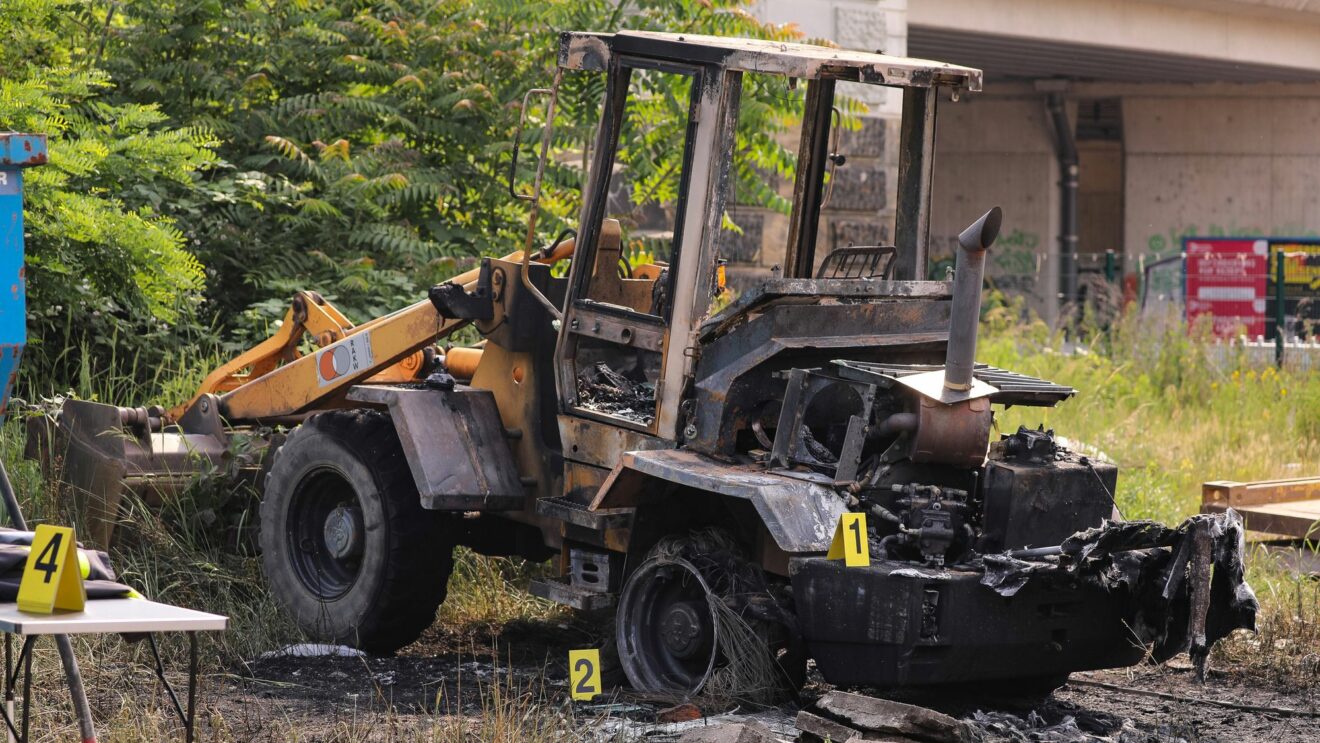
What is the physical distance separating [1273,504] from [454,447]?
15.9 feet

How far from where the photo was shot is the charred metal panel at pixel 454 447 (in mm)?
7074

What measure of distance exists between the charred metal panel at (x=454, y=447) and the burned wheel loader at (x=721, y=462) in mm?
11

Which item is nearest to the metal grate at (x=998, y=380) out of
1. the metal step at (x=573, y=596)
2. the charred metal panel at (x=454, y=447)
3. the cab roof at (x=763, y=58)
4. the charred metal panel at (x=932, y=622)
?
the charred metal panel at (x=932, y=622)

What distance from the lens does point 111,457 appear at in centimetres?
822

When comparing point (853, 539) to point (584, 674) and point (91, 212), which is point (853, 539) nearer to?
point (584, 674)

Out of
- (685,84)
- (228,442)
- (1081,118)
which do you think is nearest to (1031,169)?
(1081,118)

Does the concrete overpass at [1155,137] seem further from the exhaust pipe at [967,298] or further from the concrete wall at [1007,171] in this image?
the exhaust pipe at [967,298]

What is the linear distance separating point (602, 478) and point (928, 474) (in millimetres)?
1444

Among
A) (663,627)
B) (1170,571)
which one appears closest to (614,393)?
(663,627)

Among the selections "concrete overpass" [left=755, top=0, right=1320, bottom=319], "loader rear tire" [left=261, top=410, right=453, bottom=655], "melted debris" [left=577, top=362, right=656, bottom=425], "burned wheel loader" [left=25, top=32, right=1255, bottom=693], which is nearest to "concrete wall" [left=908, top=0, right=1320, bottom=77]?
"concrete overpass" [left=755, top=0, right=1320, bottom=319]

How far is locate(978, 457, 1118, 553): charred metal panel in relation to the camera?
6.05m

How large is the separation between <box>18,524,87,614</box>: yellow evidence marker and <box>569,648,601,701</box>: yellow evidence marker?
248cm

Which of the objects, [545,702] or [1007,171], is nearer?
[545,702]

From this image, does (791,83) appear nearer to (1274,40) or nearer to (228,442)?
(228,442)
